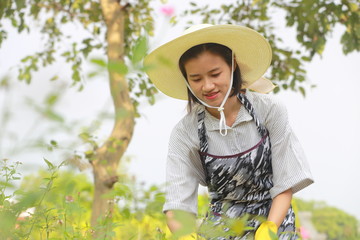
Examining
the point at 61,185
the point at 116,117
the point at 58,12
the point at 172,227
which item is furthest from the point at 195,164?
the point at 58,12

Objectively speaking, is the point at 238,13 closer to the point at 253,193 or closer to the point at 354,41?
the point at 354,41

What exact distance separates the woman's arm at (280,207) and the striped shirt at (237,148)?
1.0 inches

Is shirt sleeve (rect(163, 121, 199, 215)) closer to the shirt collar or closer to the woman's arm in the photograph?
the shirt collar

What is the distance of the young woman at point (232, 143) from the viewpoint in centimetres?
179

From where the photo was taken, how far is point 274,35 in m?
4.86

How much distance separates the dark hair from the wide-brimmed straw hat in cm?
1

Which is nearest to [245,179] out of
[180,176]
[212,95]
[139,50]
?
[180,176]

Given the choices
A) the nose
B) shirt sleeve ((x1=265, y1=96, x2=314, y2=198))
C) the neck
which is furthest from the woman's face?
shirt sleeve ((x1=265, y1=96, x2=314, y2=198))

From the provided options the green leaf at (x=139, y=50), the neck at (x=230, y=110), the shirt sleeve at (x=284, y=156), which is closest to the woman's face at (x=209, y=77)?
the neck at (x=230, y=110)

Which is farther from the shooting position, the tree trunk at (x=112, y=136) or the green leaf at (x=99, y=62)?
the tree trunk at (x=112, y=136)

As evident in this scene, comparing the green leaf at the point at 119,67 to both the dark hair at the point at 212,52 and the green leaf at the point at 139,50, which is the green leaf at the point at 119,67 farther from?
the dark hair at the point at 212,52

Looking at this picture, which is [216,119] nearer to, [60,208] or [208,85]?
[208,85]

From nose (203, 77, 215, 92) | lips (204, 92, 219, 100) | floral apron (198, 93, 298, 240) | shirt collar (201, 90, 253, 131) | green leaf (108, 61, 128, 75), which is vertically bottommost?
floral apron (198, 93, 298, 240)

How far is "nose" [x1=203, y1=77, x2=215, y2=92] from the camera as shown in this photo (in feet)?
5.56
